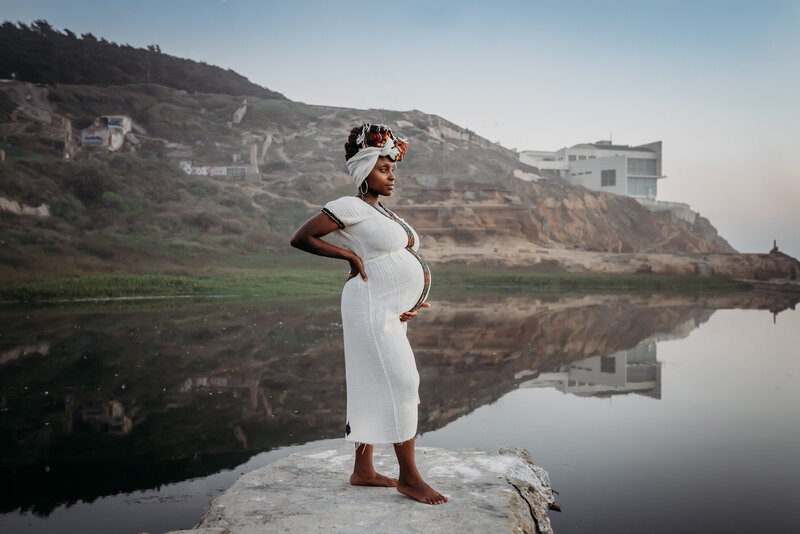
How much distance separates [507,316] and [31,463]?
43.5 feet

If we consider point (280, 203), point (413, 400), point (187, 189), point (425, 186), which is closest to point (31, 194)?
point (187, 189)

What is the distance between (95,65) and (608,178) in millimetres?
45614

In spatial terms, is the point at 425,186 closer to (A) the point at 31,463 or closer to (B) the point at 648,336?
(B) the point at 648,336

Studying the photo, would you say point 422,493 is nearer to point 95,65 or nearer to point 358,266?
point 358,266

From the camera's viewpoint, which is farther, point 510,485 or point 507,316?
point 507,316

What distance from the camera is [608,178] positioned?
190 feet

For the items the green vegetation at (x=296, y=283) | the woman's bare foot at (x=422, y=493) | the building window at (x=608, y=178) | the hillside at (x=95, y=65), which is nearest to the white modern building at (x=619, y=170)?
the building window at (x=608, y=178)

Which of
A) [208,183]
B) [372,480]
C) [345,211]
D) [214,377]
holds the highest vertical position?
[208,183]

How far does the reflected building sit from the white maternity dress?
4.88 metres

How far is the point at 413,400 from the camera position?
396 centimetres

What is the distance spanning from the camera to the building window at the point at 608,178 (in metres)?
57.5

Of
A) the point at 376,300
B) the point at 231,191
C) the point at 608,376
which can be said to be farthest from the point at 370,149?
the point at 231,191

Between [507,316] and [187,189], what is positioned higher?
[187,189]

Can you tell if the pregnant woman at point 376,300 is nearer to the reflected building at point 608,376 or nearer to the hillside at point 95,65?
the reflected building at point 608,376
